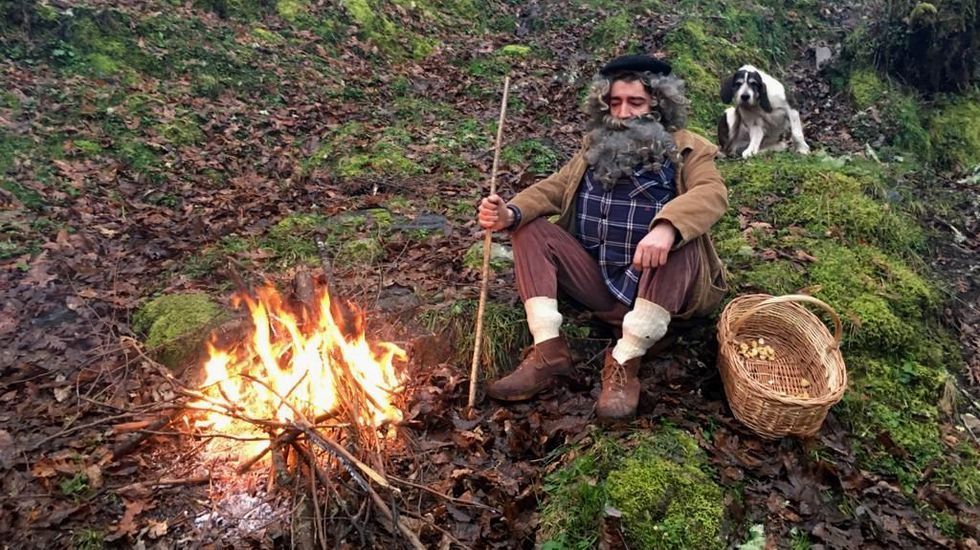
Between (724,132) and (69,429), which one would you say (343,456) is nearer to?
(69,429)

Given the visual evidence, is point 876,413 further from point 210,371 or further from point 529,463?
point 210,371

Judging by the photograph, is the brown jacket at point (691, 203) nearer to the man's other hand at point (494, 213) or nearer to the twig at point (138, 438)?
the man's other hand at point (494, 213)

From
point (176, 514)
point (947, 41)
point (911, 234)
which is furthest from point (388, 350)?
point (947, 41)

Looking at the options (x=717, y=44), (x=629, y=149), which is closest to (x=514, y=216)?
(x=629, y=149)

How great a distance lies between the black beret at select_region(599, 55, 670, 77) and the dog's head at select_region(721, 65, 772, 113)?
3558 mm

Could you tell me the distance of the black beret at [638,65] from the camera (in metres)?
3.62

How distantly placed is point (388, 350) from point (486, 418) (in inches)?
30.0

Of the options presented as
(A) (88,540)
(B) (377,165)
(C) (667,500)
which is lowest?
(A) (88,540)

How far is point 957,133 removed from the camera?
753 centimetres

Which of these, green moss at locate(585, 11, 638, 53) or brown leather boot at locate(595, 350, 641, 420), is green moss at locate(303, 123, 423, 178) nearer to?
brown leather boot at locate(595, 350, 641, 420)

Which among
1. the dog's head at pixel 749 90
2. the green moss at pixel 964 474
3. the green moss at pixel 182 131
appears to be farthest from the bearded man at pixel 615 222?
the green moss at pixel 182 131

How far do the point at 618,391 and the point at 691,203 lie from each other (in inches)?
45.0

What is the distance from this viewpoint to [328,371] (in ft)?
10.7

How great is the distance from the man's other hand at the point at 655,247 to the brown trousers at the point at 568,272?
0.16 meters
